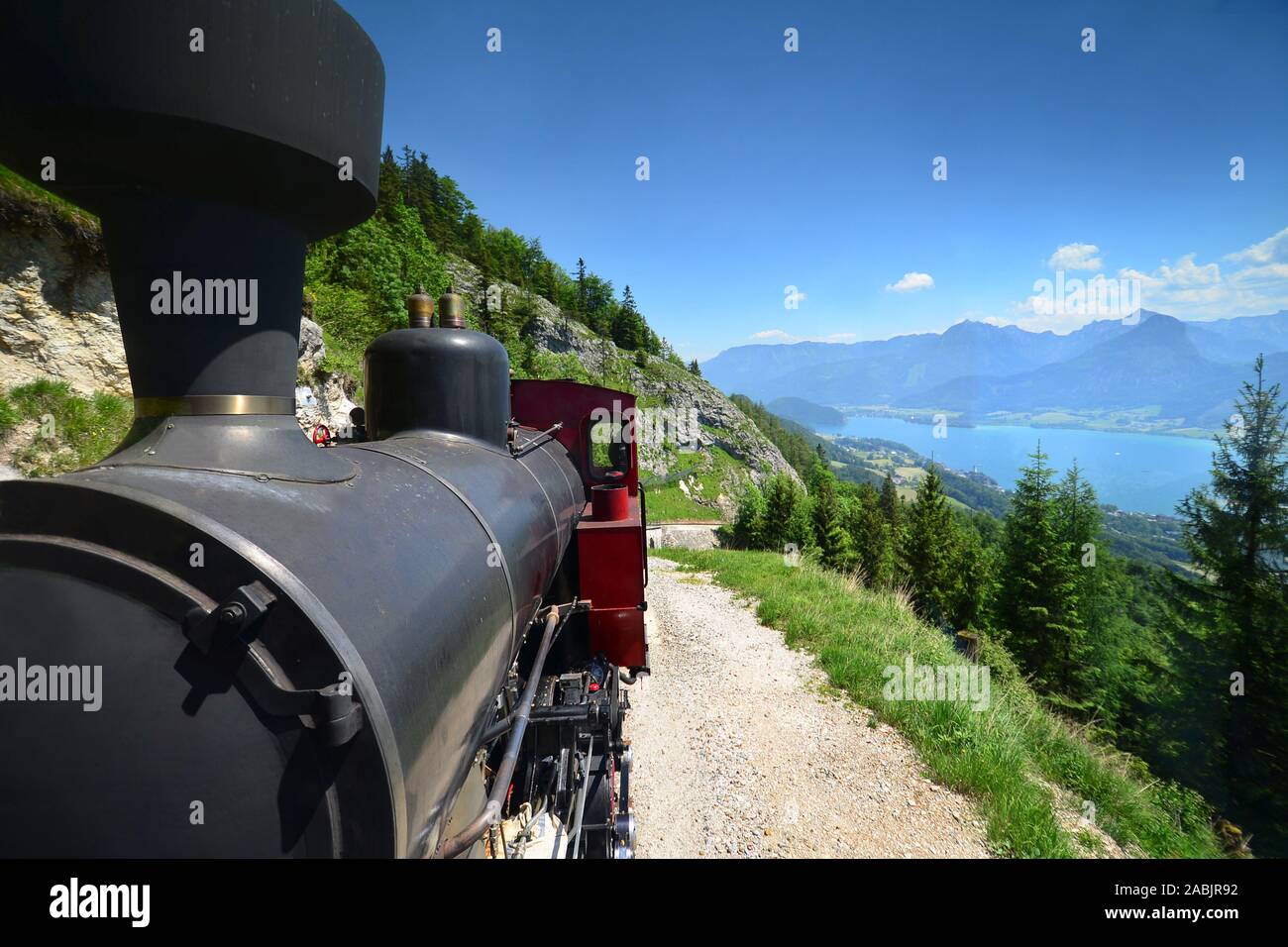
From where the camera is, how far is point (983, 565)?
107 ft

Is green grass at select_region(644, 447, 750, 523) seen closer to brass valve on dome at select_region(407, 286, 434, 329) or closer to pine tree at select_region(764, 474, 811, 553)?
pine tree at select_region(764, 474, 811, 553)

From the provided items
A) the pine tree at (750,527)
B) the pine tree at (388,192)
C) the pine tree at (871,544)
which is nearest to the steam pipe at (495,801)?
the pine tree at (750,527)

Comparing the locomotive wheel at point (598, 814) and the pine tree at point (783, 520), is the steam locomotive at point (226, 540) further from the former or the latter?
the pine tree at point (783, 520)

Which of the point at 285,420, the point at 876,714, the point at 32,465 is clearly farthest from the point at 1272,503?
the point at 32,465

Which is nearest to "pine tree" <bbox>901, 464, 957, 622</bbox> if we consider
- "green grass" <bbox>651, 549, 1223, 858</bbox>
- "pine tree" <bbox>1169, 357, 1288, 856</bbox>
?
"pine tree" <bbox>1169, 357, 1288, 856</bbox>

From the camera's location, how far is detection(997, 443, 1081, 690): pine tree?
22016 mm

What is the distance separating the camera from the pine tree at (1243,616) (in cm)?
1509

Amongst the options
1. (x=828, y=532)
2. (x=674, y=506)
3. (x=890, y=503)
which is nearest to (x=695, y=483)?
(x=674, y=506)

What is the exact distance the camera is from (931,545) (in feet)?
112

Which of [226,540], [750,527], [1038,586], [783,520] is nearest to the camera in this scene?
[226,540]

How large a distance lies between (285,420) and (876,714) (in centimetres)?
860

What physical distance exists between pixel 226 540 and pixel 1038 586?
2824 centimetres

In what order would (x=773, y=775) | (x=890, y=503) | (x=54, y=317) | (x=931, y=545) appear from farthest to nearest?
(x=890, y=503) → (x=931, y=545) → (x=54, y=317) → (x=773, y=775)

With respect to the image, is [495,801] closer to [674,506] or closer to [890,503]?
[674,506]
